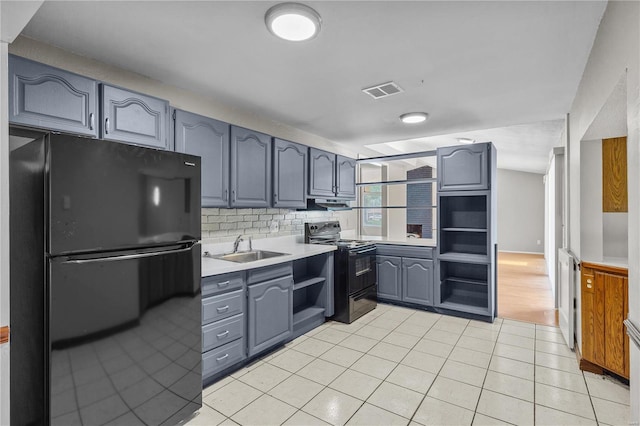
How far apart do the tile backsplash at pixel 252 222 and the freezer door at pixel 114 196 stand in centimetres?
104

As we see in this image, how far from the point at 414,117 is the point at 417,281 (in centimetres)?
203

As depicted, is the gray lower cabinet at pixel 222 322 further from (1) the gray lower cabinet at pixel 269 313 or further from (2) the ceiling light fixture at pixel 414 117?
(2) the ceiling light fixture at pixel 414 117

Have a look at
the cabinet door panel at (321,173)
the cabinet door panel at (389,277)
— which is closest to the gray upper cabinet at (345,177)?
the cabinet door panel at (321,173)

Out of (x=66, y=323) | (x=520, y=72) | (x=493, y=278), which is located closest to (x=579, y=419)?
(x=493, y=278)

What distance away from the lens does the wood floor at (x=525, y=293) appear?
13.3 ft

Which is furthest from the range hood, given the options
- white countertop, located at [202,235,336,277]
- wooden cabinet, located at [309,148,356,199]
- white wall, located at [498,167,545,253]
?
white wall, located at [498,167,545,253]

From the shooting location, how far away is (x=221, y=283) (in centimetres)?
243

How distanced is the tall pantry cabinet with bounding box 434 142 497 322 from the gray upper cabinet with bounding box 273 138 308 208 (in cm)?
172

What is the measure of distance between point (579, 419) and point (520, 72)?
2.41 m

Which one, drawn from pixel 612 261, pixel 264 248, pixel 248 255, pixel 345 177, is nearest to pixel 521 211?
pixel 345 177

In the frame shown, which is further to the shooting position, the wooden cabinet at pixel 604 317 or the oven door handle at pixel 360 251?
the oven door handle at pixel 360 251

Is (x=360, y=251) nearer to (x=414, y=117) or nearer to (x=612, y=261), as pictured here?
(x=414, y=117)

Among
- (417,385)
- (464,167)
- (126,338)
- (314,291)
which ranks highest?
(464,167)

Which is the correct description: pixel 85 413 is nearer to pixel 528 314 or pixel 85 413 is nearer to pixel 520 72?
pixel 520 72
